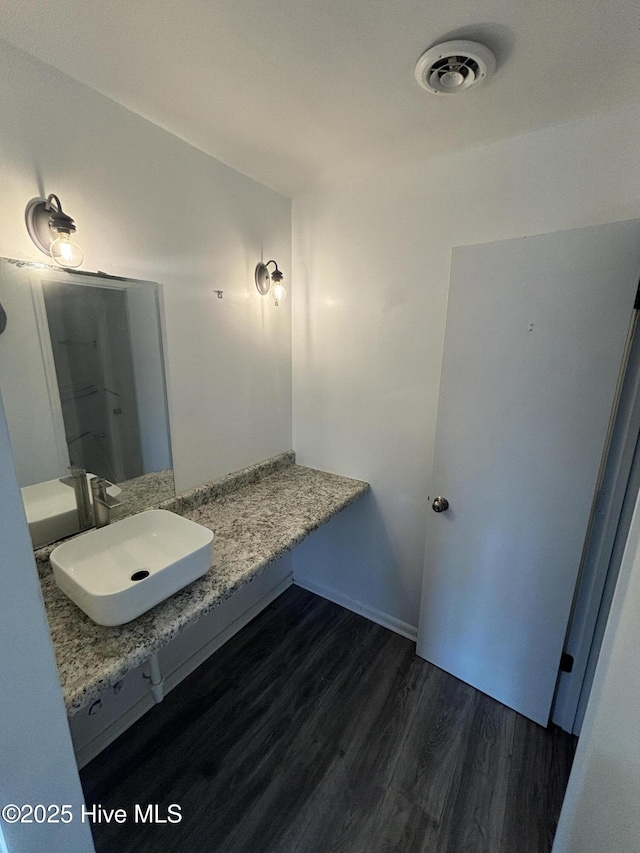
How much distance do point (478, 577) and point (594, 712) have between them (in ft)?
2.35

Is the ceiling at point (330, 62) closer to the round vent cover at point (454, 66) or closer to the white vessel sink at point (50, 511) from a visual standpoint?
the round vent cover at point (454, 66)

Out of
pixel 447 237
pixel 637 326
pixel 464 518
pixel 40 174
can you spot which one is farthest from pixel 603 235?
pixel 40 174

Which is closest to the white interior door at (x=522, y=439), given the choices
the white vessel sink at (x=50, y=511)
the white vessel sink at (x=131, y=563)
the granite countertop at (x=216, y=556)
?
the granite countertop at (x=216, y=556)

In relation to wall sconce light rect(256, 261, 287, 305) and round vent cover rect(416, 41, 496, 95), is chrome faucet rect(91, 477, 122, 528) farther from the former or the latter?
round vent cover rect(416, 41, 496, 95)

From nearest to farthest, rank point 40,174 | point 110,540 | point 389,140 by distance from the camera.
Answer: point 40,174 → point 110,540 → point 389,140

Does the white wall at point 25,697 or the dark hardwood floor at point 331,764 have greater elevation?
the white wall at point 25,697

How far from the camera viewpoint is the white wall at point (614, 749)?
60cm

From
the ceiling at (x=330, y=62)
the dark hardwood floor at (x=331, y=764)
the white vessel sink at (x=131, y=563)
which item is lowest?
the dark hardwood floor at (x=331, y=764)

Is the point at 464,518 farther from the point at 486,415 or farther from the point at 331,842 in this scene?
the point at 331,842

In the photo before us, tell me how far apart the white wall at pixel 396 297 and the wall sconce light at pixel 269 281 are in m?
0.20

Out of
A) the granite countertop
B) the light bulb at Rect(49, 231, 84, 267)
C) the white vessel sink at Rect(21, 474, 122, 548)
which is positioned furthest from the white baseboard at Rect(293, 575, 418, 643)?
the light bulb at Rect(49, 231, 84, 267)

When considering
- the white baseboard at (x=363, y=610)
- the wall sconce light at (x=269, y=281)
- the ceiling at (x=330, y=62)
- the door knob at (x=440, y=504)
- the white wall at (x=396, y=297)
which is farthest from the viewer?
the white baseboard at (x=363, y=610)

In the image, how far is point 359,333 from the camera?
188 centimetres

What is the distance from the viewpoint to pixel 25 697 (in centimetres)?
63
